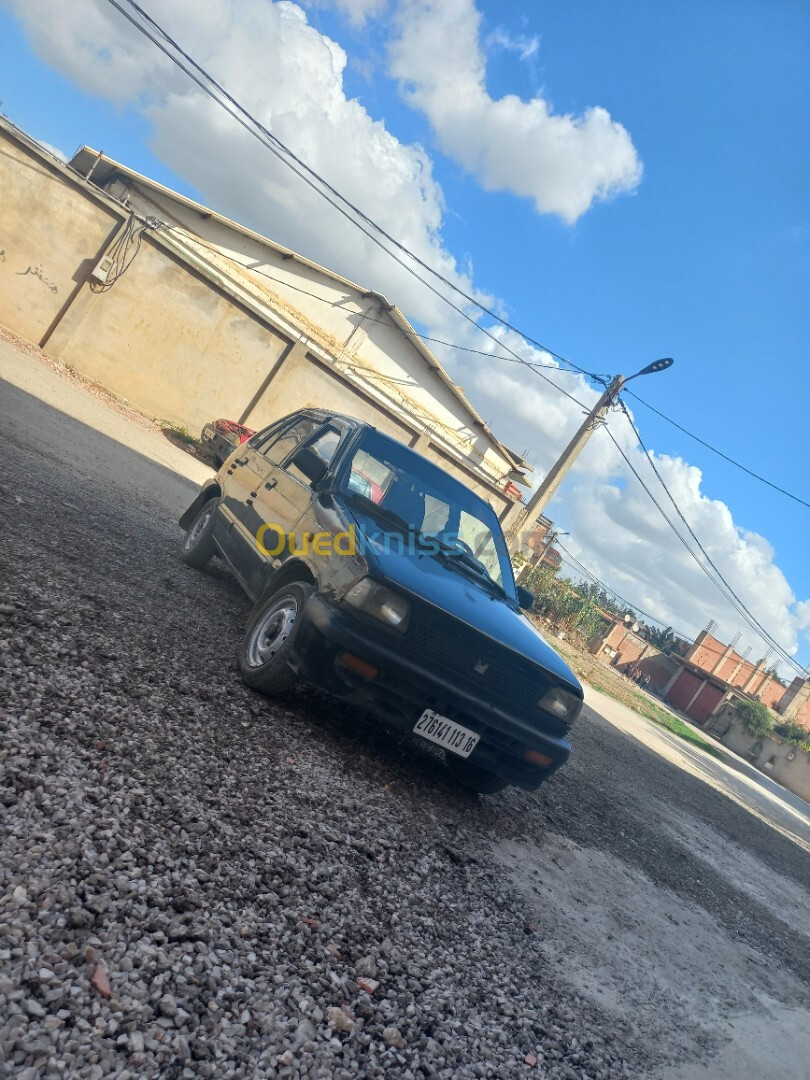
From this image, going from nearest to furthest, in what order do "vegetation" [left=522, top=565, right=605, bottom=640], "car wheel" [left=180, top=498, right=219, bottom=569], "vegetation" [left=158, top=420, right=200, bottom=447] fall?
1. "car wheel" [left=180, top=498, right=219, bottom=569]
2. "vegetation" [left=158, top=420, right=200, bottom=447]
3. "vegetation" [left=522, top=565, right=605, bottom=640]

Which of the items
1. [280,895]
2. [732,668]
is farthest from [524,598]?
[732,668]

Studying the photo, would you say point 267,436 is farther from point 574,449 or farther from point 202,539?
point 574,449

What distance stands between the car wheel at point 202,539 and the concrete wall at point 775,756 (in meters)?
31.6

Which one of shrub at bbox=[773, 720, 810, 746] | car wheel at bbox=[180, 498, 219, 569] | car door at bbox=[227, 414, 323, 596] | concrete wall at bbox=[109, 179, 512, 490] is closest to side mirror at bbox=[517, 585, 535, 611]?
car door at bbox=[227, 414, 323, 596]

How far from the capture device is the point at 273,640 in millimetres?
3752

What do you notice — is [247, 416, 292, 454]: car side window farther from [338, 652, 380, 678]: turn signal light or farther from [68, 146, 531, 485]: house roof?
[68, 146, 531, 485]: house roof

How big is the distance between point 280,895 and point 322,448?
120 inches

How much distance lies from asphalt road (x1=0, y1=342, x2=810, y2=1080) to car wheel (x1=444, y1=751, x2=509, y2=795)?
0.27 feet

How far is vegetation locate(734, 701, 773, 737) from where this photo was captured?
34625 millimetres

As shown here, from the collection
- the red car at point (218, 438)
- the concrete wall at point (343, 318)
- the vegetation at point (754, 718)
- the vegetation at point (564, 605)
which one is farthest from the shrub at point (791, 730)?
the red car at point (218, 438)

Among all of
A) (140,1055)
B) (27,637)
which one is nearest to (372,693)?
(27,637)

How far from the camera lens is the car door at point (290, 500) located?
13.4 ft

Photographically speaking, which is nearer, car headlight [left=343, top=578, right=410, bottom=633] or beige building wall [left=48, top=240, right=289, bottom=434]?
car headlight [left=343, top=578, right=410, bottom=633]

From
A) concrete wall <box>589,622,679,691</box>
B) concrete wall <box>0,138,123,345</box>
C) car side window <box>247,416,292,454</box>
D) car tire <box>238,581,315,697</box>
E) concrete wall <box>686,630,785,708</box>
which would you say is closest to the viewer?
car tire <box>238,581,315,697</box>
